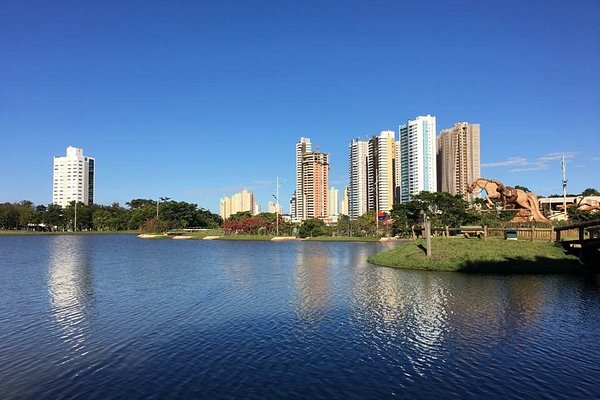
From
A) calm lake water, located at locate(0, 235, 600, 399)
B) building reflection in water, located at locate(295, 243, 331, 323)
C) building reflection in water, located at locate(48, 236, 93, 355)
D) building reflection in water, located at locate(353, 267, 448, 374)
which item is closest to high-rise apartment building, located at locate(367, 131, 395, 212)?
building reflection in water, located at locate(295, 243, 331, 323)

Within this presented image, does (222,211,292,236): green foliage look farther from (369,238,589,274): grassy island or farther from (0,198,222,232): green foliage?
(369,238,589,274): grassy island

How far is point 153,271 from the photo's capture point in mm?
34969

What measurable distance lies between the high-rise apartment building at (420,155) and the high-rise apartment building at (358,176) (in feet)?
91.7

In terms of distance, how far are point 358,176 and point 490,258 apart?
131140 millimetres

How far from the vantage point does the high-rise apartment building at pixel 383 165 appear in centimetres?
14200

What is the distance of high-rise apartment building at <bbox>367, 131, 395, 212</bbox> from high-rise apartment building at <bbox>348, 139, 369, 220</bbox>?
306 inches

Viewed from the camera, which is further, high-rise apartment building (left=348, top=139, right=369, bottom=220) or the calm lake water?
high-rise apartment building (left=348, top=139, right=369, bottom=220)

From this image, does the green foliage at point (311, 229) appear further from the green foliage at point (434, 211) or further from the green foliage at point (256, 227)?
the green foliage at point (434, 211)

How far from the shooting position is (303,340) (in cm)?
1463

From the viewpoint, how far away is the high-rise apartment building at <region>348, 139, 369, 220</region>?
158m

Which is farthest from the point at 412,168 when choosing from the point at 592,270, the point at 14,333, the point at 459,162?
the point at 14,333

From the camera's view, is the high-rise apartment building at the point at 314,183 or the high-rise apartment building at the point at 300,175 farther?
the high-rise apartment building at the point at 300,175

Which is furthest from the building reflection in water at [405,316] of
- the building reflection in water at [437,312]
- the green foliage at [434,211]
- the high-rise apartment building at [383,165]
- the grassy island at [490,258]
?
the high-rise apartment building at [383,165]

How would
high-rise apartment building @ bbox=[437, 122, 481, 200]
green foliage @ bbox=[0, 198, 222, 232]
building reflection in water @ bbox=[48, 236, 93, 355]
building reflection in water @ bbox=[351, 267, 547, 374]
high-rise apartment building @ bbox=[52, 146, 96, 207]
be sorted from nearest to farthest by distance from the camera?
building reflection in water @ bbox=[351, 267, 547, 374], building reflection in water @ bbox=[48, 236, 93, 355], high-rise apartment building @ bbox=[437, 122, 481, 200], green foliage @ bbox=[0, 198, 222, 232], high-rise apartment building @ bbox=[52, 146, 96, 207]
